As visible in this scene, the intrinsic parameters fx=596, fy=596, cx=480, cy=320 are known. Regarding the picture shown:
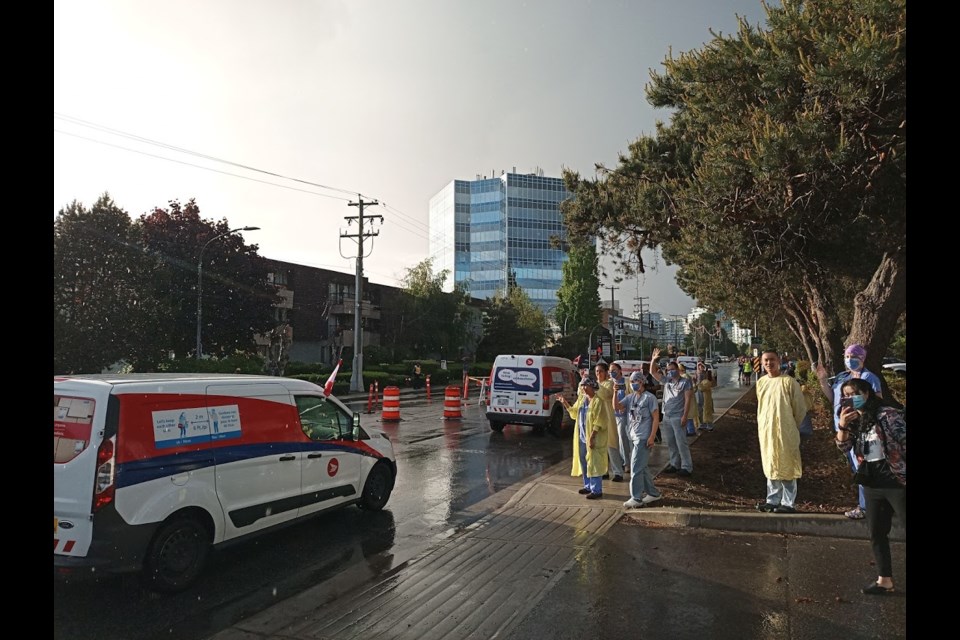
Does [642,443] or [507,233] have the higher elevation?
[507,233]

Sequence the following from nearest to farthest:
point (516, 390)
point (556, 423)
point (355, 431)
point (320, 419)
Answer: point (320, 419), point (355, 431), point (516, 390), point (556, 423)

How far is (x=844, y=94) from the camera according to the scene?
783 cm

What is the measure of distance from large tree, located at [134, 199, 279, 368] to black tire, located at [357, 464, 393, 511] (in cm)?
2574

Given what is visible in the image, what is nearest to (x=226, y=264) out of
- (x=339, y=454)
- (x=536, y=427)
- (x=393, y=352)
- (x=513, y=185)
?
(x=393, y=352)

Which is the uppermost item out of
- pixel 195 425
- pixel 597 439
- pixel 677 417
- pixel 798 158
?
pixel 798 158

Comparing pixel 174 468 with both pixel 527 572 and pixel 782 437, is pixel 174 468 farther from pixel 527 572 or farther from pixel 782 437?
pixel 782 437

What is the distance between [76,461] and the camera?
15.1 feet

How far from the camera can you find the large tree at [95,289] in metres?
22.9

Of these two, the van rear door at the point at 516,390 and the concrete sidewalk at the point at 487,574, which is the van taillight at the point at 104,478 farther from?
the van rear door at the point at 516,390

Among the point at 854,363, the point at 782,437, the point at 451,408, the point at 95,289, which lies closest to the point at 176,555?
the point at 782,437

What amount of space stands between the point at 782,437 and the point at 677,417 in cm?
270

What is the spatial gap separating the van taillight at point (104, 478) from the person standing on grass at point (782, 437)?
21.0 ft

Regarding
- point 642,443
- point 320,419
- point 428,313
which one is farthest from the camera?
point 428,313
